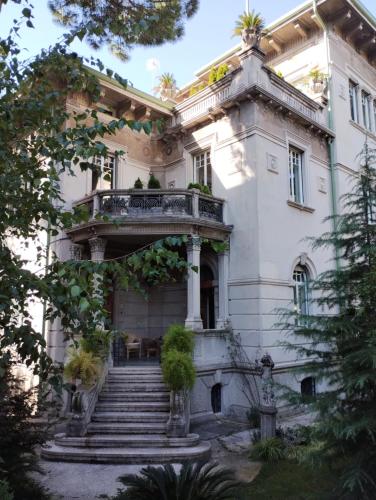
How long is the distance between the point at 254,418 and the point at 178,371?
2769 millimetres

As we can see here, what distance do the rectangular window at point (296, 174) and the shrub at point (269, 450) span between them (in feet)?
29.2

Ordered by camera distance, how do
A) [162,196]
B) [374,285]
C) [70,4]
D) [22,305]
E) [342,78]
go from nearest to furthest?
[22,305], [374,285], [70,4], [162,196], [342,78]

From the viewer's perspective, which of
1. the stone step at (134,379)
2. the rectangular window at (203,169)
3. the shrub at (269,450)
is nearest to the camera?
the shrub at (269,450)

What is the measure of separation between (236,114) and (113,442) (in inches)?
413

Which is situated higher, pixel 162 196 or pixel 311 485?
pixel 162 196

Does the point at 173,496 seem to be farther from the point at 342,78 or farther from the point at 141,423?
the point at 342,78

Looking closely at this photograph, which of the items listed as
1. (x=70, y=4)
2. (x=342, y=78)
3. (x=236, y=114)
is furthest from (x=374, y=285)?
(x=342, y=78)

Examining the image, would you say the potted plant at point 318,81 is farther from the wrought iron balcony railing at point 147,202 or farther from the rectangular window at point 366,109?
the wrought iron balcony railing at point 147,202

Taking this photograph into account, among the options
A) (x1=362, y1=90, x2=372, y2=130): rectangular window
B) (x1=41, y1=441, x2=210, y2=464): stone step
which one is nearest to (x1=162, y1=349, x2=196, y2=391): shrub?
(x1=41, y1=441, x2=210, y2=464): stone step

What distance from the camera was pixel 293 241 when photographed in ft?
46.9

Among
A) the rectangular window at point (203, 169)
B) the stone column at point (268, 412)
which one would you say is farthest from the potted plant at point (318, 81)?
the stone column at point (268, 412)

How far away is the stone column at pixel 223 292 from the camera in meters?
13.1

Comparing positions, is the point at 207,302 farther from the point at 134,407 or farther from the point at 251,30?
the point at 251,30

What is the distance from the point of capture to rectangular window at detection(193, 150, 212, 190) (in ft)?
50.3
